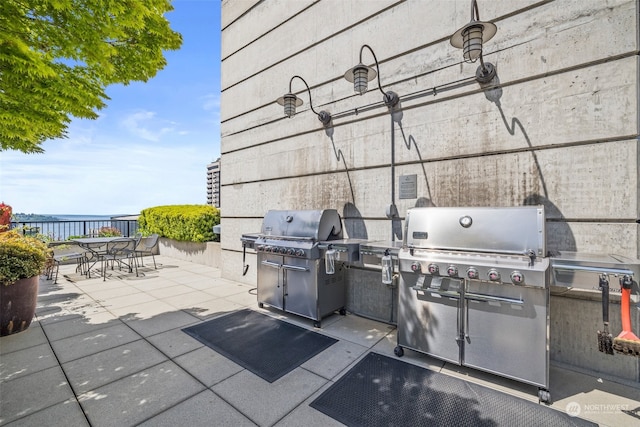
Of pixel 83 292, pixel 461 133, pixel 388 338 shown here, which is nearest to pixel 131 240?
pixel 83 292

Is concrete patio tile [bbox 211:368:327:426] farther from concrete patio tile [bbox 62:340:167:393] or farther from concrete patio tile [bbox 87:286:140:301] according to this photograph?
concrete patio tile [bbox 87:286:140:301]

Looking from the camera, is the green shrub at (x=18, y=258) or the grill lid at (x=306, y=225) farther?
the grill lid at (x=306, y=225)

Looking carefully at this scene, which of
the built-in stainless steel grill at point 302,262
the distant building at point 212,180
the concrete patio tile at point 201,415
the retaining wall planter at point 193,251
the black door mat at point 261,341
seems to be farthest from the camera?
the distant building at point 212,180

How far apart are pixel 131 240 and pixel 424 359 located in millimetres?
7309

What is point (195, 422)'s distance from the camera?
74.2 inches

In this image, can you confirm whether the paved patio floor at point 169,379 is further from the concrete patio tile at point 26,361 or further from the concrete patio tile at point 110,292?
the concrete patio tile at point 110,292

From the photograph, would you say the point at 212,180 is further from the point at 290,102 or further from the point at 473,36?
the point at 473,36

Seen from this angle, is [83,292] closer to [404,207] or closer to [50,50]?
[50,50]

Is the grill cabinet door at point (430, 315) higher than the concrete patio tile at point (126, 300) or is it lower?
higher

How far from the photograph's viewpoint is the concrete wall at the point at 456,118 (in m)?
2.44

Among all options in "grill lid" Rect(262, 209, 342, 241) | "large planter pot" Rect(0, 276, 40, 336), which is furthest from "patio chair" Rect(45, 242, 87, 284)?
"grill lid" Rect(262, 209, 342, 241)

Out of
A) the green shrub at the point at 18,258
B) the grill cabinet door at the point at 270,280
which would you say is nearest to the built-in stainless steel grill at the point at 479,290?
the grill cabinet door at the point at 270,280

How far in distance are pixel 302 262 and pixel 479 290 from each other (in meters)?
2.12

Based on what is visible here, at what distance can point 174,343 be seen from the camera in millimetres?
3090
